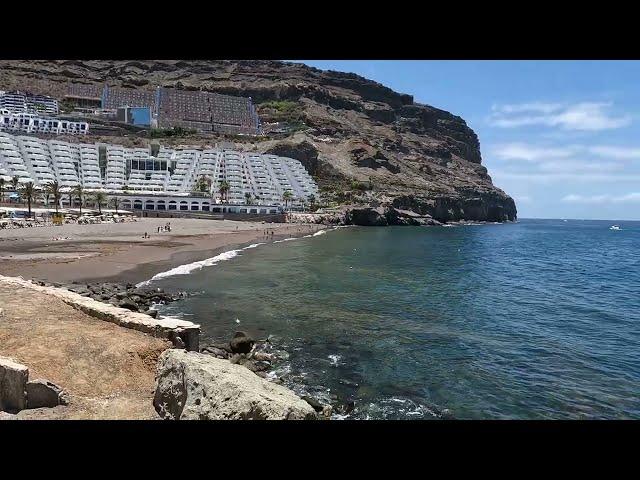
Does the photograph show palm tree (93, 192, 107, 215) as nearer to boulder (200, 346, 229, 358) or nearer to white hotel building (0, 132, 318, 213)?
white hotel building (0, 132, 318, 213)

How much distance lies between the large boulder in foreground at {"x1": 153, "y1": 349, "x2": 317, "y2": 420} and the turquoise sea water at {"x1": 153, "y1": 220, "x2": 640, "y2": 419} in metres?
3.93

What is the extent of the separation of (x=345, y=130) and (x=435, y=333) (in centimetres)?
13465

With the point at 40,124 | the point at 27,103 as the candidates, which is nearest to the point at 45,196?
the point at 40,124

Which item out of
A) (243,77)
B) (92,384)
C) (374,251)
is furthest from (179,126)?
(92,384)

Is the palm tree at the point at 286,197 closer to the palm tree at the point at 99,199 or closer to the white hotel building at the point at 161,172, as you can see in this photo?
the white hotel building at the point at 161,172

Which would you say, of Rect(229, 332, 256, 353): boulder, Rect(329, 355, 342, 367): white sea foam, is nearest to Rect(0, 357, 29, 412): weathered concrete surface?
Rect(229, 332, 256, 353): boulder

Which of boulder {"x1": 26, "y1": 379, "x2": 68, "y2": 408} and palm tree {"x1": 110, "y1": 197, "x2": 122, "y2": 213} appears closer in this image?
boulder {"x1": 26, "y1": 379, "x2": 68, "y2": 408}

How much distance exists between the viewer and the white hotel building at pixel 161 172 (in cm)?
8031

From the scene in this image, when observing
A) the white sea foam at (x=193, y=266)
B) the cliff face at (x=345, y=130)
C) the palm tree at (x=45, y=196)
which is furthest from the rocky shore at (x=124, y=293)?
the cliff face at (x=345, y=130)

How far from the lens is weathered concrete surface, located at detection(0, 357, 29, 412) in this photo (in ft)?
21.1

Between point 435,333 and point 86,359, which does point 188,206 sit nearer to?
point 435,333

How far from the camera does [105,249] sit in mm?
35938

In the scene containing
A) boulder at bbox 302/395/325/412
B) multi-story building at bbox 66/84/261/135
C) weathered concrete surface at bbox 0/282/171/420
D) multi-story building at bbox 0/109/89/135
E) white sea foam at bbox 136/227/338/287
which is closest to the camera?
weathered concrete surface at bbox 0/282/171/420
